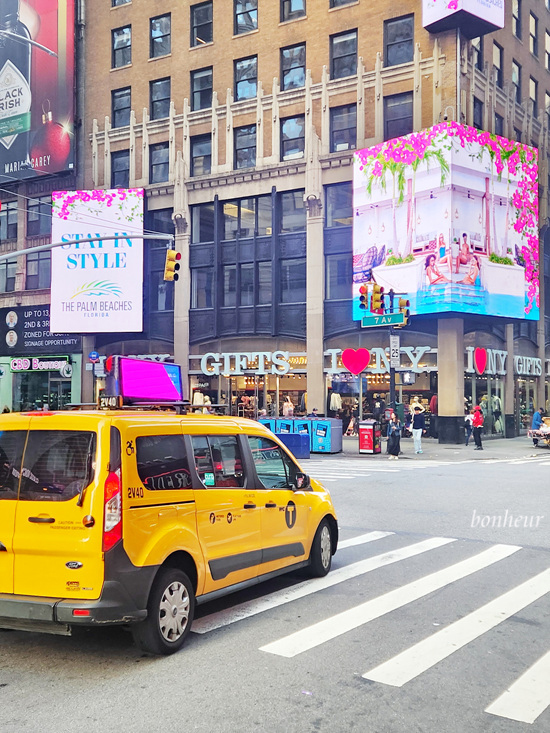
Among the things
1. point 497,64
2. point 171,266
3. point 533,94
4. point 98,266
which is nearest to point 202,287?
point 98,266

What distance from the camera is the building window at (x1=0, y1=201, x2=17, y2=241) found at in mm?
45844

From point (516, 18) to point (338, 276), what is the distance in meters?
17.0

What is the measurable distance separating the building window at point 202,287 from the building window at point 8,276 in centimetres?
1345

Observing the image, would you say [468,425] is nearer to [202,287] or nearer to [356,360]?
[356,360]

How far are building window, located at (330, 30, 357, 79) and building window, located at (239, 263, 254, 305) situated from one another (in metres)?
10.1

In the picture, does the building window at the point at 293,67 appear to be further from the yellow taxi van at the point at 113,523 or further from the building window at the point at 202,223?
the yellow taxi van at the point at 113,523

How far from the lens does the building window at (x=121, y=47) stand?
42.1 m

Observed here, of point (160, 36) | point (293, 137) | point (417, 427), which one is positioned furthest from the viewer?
point (160, 36)

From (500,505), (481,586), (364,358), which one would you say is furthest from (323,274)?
(481,586)

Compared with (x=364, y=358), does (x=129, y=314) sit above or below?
above

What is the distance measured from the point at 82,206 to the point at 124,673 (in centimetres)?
3897

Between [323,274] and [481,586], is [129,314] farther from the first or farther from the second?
[481,586]

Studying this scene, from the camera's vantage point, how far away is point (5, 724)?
14.8 ft

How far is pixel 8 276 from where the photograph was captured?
1807 inches
